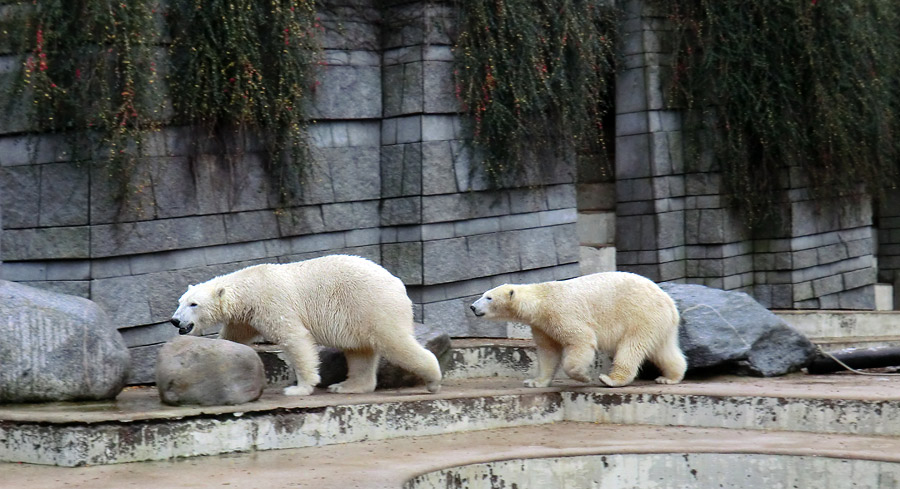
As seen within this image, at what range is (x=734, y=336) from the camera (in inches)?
308

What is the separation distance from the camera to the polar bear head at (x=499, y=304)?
7.31 metres

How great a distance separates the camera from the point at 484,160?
8.95m

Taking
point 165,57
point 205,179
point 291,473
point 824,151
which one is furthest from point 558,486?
point 824,151

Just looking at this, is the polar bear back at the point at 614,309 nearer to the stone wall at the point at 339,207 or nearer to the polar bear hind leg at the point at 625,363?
the polar bear hind leg at the point at 625,363

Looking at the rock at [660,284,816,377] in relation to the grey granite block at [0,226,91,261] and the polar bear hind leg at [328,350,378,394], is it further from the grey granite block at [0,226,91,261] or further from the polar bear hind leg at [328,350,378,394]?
the grey granite block at [0,226,91,261]

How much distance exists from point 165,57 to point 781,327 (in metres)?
4.56

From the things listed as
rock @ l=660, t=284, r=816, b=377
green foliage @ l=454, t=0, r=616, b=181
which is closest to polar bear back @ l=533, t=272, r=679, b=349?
rock @ l=660, t=284, r=816, b=377

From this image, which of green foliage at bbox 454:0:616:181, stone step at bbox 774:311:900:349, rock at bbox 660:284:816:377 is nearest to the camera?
rock at bbox 660:284:816:377

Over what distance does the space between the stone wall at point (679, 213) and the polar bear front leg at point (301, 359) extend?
191 inches

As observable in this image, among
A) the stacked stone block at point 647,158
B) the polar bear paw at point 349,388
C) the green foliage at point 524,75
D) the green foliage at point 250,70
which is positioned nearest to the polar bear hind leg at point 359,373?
the polar bear paw at point 349,388

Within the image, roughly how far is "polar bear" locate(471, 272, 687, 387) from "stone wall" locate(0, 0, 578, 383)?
1.49 m

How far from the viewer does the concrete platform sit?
5559 mm

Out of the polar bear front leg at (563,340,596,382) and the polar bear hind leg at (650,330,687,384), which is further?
the polar bear hind leg at (650,330,687,384)

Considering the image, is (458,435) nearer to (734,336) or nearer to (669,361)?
(669,361)
